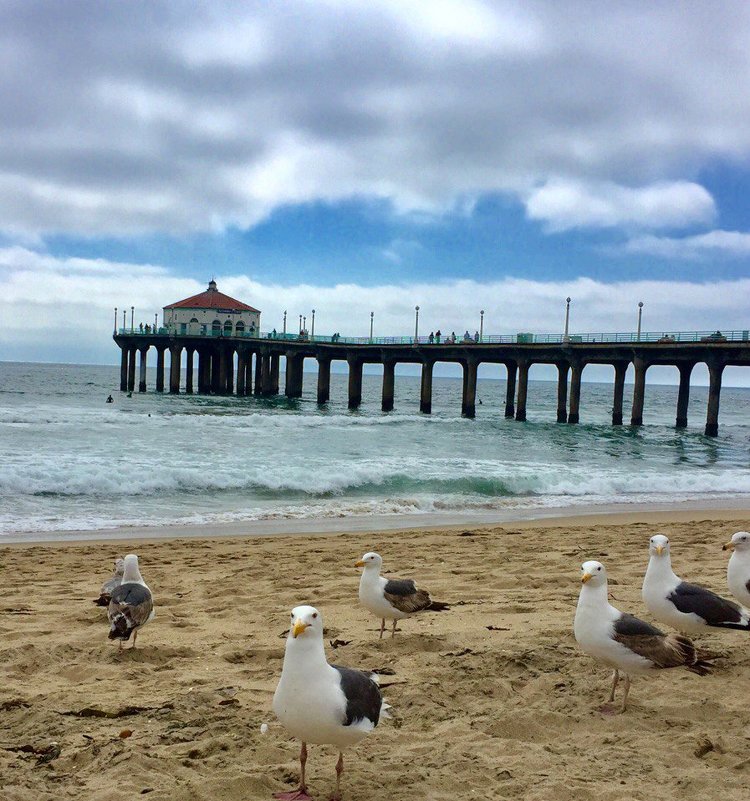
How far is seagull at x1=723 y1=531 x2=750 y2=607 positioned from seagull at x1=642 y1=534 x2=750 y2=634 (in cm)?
36

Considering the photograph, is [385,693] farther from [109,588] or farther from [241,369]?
[241,369]

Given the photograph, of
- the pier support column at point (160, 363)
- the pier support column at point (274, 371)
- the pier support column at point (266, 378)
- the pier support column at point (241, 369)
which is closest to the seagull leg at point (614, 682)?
the pier support column at point (274, 371)

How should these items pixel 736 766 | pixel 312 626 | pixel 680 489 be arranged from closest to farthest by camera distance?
1. pixel 312 626
2. pixel 736 766
3. pixel 680 489

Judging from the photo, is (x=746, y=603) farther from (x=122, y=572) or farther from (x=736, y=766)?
(x=122, y=572)

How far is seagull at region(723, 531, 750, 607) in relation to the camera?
17.5ft

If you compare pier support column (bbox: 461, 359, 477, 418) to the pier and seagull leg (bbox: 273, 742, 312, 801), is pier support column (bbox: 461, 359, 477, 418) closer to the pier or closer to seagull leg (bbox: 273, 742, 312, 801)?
the pier

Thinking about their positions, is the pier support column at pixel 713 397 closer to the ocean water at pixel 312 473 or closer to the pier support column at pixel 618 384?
the ocean water at pixel 312 473

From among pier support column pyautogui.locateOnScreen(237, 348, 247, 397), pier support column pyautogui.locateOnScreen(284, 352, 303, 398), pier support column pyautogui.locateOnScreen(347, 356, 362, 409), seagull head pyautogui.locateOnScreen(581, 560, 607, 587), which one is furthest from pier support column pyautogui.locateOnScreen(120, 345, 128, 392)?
seagull head pyautogui.locateOnScreen(581, 560, 607, 587)

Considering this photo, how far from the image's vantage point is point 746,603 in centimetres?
534

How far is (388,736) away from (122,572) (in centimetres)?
372

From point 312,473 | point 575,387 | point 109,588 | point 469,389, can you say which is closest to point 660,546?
point 109,588

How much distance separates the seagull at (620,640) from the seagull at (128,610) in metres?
2.91

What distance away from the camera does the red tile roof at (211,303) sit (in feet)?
205

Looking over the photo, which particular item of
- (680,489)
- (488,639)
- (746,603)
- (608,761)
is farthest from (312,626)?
(680,489)
